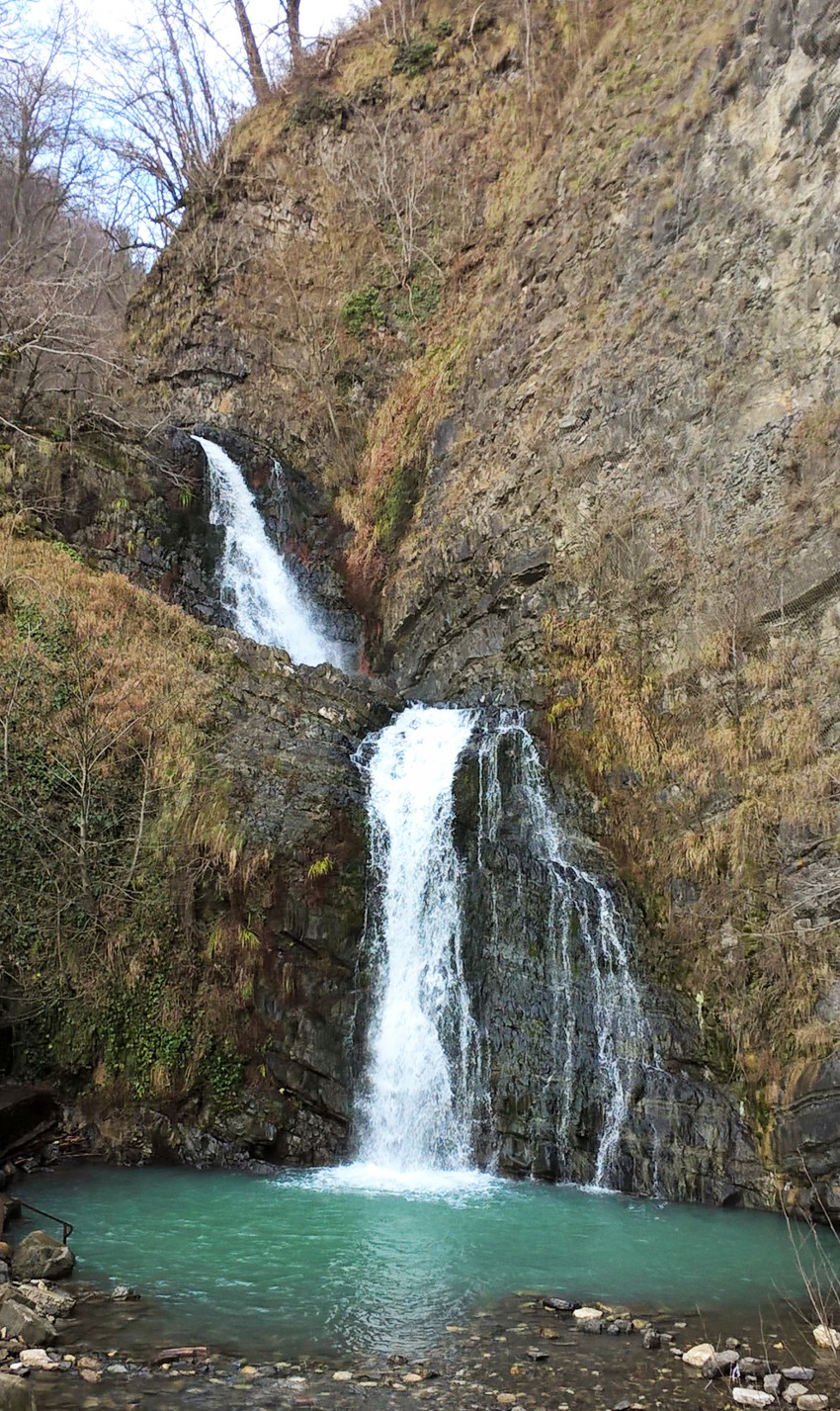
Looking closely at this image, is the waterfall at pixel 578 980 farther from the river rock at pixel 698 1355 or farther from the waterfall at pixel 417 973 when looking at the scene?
the river rock at pixel 698 1355

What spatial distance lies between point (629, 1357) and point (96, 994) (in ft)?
26.1

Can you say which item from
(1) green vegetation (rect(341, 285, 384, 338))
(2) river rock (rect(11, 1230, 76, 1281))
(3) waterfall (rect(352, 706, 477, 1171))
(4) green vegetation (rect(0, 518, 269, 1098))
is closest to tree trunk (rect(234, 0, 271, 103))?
(1) green vegetation (rect(341, 285, 384, 338))

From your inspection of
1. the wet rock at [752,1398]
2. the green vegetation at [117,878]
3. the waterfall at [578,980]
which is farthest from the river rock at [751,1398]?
the green vegetation at [117,878]

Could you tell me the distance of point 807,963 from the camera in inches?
416

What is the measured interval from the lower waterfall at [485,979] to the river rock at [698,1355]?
4.86 metres

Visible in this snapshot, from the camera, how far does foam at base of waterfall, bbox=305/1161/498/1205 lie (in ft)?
34.1

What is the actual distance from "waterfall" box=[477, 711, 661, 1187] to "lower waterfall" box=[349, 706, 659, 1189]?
0.01 metres

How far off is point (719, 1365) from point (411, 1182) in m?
5.55

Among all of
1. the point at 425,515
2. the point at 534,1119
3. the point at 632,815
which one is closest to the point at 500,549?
the point at 425,515

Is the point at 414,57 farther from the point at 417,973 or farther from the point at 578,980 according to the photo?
the point at 578,980

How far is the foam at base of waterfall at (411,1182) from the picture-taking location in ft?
34.1

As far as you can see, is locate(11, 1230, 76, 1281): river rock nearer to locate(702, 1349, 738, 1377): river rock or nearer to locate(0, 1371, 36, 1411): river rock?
locate(0, 1371, 36, 1411): river rock

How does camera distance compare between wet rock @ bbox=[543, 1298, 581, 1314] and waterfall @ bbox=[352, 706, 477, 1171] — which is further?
waterfall @ bbox=[352, 706, 477, 1171]

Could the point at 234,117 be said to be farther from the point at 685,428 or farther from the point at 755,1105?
the point at 755,1105
